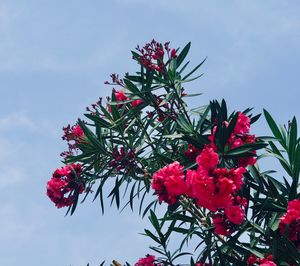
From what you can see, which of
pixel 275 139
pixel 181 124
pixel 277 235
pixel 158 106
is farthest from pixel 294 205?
pixel 158 106

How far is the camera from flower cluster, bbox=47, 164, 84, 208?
5.10 meters

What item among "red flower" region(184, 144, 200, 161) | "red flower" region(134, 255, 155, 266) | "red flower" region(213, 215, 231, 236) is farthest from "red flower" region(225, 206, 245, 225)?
"red flower" region(134, 255, 155, 266)

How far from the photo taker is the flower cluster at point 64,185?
510 cm

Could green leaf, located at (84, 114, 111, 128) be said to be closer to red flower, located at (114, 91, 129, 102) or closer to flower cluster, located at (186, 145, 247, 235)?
red flower, located at (114, 91, 129, 102)

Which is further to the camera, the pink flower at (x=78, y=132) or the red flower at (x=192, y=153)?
the pink flower at (x=78, y=132)

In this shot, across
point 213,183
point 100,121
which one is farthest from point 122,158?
point 213,183

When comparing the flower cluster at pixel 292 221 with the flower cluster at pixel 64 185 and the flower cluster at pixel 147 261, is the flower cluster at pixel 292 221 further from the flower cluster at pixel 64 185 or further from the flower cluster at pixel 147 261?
the flower cluster at pixel 64 185

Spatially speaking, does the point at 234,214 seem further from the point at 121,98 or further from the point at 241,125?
the point at 121,98

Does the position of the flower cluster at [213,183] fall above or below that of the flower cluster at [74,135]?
below

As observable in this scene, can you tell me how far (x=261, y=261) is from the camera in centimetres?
390

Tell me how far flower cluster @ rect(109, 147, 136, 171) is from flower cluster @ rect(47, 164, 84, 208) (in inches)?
13.4

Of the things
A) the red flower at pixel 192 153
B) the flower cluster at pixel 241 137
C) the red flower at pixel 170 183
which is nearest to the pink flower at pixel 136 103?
the red flower at pixel 192 153

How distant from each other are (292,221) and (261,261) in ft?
1.06

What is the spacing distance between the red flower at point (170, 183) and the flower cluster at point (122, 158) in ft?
4.09
